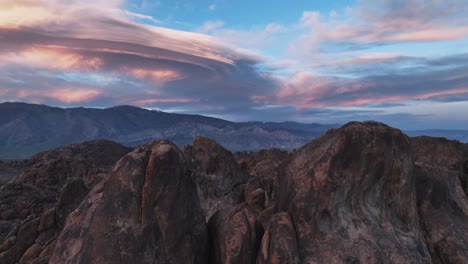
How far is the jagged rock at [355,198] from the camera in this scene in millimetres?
16406

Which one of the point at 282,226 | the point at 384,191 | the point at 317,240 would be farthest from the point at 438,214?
the point at 282,226

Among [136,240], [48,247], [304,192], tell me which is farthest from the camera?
[48,247]

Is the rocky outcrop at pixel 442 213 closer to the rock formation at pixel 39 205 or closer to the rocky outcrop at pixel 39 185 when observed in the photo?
the rock formation at pixel 39 205

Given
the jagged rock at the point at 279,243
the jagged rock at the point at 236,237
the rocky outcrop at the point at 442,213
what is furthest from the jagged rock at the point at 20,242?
the rocky outcrop at the point at 442,213

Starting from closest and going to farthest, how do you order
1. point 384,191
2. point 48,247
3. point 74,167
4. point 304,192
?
point 304,192 → point 384,191 → point 48,247 → point 74,167

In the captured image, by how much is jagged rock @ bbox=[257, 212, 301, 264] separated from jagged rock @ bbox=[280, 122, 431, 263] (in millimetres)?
440

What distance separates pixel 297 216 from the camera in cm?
1705

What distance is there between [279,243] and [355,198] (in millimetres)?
4475

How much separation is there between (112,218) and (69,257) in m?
3.05

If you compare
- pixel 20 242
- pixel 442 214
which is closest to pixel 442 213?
pixel 442 214

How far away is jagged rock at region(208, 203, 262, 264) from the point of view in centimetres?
1708

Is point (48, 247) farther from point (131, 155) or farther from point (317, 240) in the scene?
point (317, 240)

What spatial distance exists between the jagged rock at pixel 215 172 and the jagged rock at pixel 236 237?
2992cm

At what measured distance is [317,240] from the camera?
16.4 meters
